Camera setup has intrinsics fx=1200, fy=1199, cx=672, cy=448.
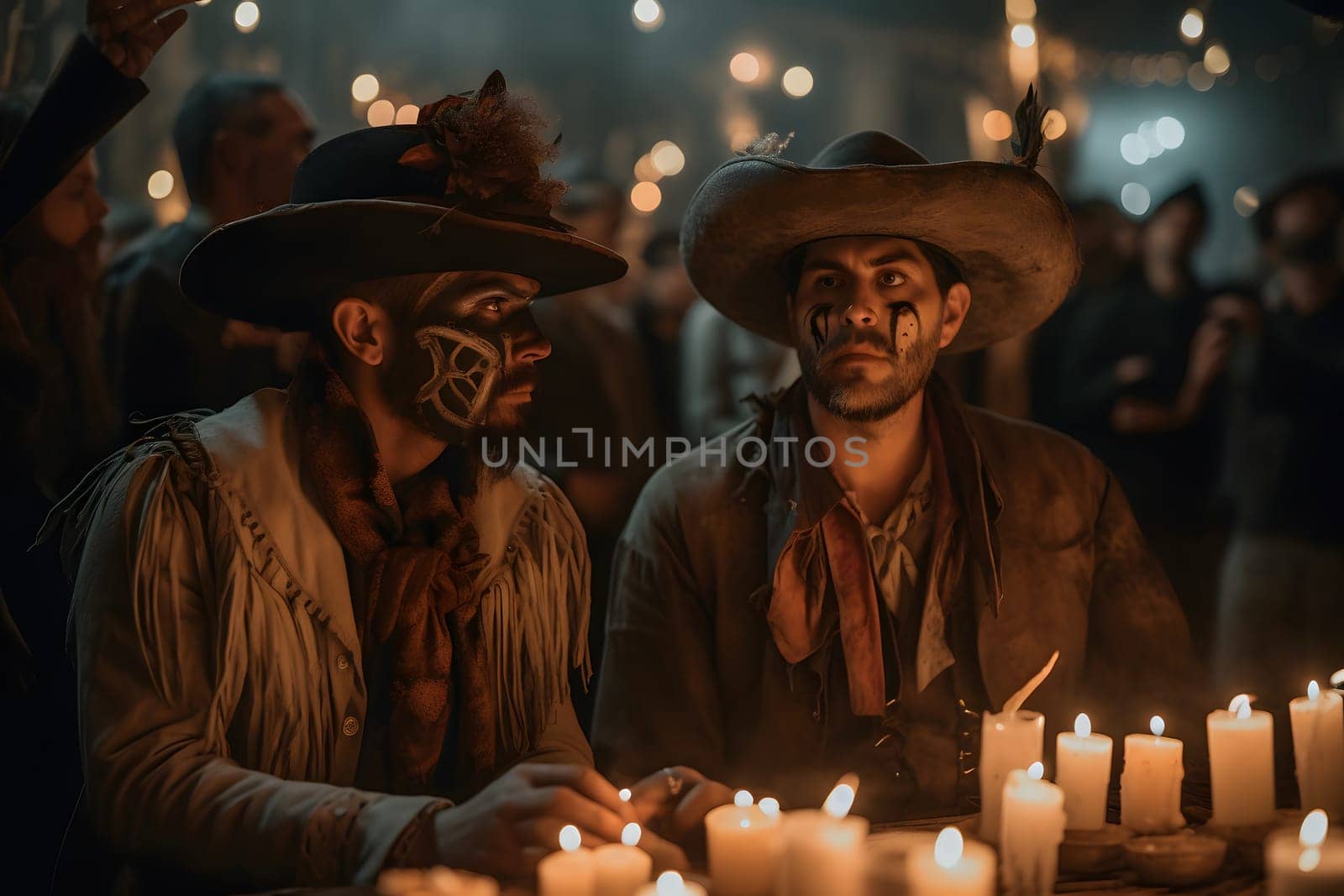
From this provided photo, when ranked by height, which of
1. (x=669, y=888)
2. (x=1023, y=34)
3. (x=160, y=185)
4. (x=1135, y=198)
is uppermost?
(x=1023, y=34)

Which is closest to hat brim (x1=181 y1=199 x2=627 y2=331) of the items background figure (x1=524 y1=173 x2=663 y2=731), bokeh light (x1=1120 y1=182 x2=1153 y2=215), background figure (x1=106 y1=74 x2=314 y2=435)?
background figure (x1=106 y1=74 x2=314 y2=435)

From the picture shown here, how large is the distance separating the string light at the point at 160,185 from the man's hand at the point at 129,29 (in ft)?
4.27

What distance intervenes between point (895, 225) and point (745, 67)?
3.77 metres

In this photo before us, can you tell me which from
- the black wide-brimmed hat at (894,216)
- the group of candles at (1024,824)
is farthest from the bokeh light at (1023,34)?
the group of candles at (1024,824)

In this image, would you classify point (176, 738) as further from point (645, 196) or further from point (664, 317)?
point (645, 196)

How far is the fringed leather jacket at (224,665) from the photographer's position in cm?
191

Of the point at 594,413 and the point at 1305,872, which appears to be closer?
the point at 1305,872

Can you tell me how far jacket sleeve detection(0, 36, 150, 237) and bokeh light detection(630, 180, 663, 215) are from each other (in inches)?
152

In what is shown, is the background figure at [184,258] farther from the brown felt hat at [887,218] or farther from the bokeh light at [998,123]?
the bokeh light at [998,123]

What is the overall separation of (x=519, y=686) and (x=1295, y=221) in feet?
10.1

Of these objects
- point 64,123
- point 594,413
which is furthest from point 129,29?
point 594,413

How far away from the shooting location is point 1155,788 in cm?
192

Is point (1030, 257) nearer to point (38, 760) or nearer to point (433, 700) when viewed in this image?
point (433, 700)

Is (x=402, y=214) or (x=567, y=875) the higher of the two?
(x=402, y=214)
